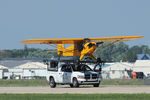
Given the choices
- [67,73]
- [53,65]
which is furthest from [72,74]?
[53,65]

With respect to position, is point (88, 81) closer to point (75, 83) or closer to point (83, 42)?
point (75, 83)

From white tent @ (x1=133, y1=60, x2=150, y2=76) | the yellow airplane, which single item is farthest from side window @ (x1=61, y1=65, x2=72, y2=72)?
white tent @ (x1=133, y1=60, x2=150, y2=76)

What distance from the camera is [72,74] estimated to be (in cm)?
Answer: 3225

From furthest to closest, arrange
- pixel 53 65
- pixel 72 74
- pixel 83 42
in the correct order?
pixel 83 42 → pixel 53 65 → pixel 72 74

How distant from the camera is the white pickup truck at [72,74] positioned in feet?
104

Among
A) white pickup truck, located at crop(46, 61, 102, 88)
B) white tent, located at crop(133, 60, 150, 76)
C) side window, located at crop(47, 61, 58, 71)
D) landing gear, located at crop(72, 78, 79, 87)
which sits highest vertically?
white tent, located at crop(133, 60, 150, 76)

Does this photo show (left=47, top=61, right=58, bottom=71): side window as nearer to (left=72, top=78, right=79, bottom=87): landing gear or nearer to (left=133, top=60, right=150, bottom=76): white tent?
(left=72, top=78, right=79, bottom=87): landing gear

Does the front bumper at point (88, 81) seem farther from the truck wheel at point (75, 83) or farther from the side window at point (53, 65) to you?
the side window at point (53, 65)

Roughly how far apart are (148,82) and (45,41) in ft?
30.3

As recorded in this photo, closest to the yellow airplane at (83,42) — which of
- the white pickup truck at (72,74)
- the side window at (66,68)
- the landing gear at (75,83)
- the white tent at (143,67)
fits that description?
the white pickup truck at (72,74)

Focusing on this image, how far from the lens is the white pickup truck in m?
31.7
